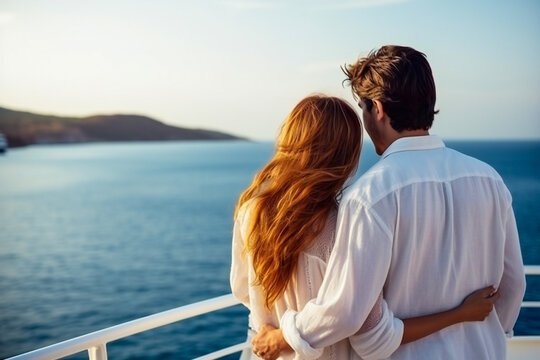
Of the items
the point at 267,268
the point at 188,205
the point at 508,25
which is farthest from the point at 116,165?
the point at 267,268

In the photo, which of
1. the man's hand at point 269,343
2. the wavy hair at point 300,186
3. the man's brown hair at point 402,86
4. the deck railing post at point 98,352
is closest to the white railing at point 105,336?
the deck railing post at point 98,352

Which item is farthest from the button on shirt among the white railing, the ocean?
the ocean

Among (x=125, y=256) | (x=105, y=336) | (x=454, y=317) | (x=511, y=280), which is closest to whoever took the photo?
(x=454, y=317)

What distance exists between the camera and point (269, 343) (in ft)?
4.28

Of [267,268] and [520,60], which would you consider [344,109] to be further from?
[520,60]

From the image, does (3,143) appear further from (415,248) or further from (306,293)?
(415,248)

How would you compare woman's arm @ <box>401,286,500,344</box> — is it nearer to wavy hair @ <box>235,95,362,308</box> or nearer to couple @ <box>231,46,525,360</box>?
couple @ <box>231,46,525,360</box>

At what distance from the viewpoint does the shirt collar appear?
119 centimetres

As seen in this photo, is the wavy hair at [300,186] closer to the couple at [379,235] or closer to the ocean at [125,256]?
the couple at [379,235]

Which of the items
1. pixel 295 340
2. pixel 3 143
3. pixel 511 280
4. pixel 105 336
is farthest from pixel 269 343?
pixel 3 143

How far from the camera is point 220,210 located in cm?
4916

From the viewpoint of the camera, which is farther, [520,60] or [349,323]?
[520,60]

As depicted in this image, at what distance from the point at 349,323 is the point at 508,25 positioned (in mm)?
68631

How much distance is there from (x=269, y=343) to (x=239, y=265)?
0.69 feet
